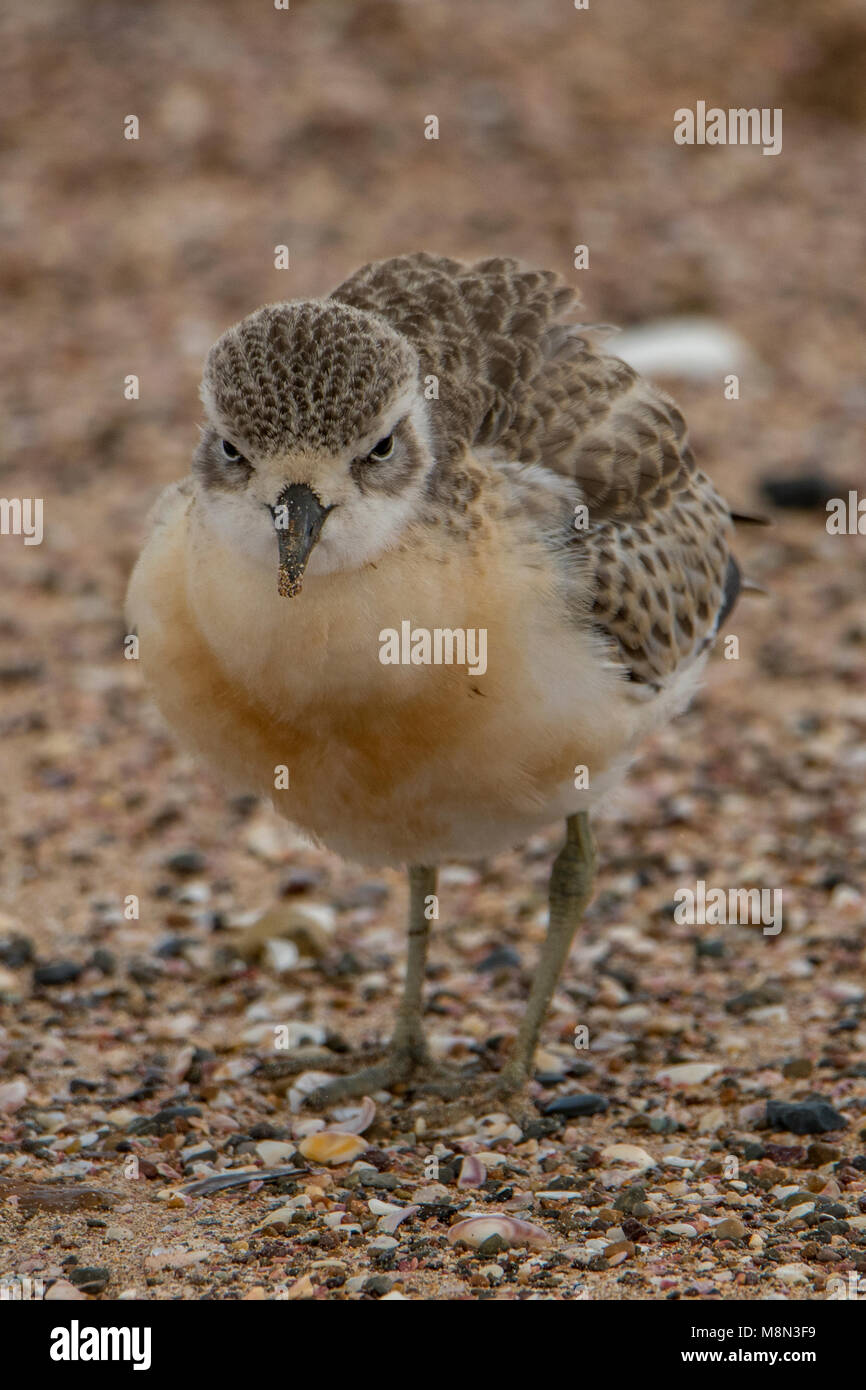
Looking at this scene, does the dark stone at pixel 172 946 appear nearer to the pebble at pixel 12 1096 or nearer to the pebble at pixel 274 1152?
the pebble at pixel 12 1096

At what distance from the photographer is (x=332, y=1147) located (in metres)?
6.11

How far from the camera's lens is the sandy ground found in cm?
567

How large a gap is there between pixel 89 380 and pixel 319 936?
6.79 metres

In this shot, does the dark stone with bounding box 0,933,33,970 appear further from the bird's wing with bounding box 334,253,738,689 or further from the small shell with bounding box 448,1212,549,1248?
Answer: the bird's wing with bounding box 334,253,738,689

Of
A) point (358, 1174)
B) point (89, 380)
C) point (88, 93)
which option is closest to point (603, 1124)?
point (358, 1174)

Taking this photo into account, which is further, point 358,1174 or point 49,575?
point 49,575

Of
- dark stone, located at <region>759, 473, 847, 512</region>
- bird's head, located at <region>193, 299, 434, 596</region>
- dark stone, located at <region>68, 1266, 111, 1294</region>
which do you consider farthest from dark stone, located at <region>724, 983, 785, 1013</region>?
dark stone, located at <region>759, 473, 847, 512</region>

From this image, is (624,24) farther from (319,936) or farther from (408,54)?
(319,936)

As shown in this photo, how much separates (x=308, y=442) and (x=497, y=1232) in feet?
7.92

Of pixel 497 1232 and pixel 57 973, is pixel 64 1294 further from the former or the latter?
pixel 57 973

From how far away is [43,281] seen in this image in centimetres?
1448
